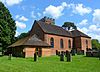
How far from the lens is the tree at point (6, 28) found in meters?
51.5

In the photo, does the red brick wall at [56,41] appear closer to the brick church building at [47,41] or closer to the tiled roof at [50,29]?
A: the brick church building at [47,41]

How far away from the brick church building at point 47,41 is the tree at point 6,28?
8.08 feet

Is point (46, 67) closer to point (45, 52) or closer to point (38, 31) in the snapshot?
point (45, 52)

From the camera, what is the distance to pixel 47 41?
194ft

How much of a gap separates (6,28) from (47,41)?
42.2ft

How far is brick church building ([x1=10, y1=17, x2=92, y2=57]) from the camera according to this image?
4941 centimetres

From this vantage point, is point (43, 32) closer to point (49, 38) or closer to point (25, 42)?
point (49, 38)

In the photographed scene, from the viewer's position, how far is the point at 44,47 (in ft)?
171

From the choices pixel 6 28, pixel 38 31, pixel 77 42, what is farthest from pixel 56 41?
pixel 6 28

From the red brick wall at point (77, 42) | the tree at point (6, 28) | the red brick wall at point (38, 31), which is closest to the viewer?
the tree at point (6, 28)

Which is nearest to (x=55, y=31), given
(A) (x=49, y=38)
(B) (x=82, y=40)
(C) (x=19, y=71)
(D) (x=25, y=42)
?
(A) (x=49, y=38)

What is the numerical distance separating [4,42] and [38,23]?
524 inches

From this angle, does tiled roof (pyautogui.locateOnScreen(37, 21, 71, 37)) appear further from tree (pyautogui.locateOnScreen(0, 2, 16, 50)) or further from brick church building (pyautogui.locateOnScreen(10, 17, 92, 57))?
tree (pyautogui.locateOnScreen(0, 2, 16, 50))

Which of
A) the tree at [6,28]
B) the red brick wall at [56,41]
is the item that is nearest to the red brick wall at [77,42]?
the red brick wall at [56,41]
